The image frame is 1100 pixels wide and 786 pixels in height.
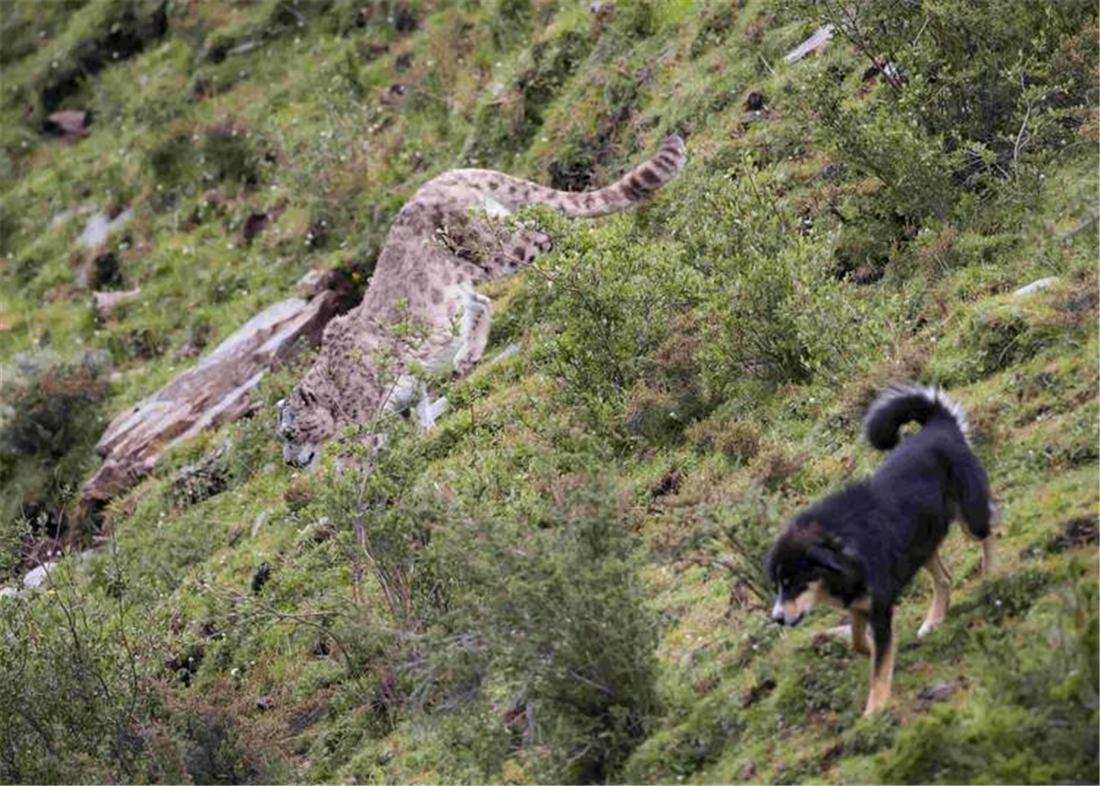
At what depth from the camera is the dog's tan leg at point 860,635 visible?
8.38 meters

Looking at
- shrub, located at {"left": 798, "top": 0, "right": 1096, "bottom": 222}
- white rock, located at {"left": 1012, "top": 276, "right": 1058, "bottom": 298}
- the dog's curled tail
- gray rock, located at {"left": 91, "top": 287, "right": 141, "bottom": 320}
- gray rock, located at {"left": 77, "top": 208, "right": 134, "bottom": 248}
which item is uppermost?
the dog's curled tail

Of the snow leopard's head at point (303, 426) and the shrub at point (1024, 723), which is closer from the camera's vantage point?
the shrub at point (1024, 723)

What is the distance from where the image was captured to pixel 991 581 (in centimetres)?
857

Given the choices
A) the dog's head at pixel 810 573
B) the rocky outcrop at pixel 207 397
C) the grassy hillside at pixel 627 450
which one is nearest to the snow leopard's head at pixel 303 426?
the grassy hillside at pixel 627 450

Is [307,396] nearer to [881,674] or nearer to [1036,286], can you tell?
[1036,286]

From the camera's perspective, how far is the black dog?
7926mm

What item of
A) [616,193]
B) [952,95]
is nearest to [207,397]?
[616,193]

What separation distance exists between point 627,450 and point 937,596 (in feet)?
15.7

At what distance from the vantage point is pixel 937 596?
8.50 metres

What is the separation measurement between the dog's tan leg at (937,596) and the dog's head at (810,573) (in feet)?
2.03

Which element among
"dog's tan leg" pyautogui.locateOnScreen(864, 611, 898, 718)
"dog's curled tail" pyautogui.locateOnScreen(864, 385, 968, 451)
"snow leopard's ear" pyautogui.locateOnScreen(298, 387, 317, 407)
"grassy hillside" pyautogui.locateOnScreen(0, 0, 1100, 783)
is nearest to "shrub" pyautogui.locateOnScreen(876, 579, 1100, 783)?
"grassy hillside" pyautogui.locateOnScreen(0, 0, 1100, 783)

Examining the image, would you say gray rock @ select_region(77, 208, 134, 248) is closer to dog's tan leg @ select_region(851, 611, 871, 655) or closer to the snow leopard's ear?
the snow leopard's ear

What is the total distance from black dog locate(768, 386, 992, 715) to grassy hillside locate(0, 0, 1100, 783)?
0.26 meters

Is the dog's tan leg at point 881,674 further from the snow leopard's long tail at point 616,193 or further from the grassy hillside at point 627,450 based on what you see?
the snow leopard's long tail at point 616,193
